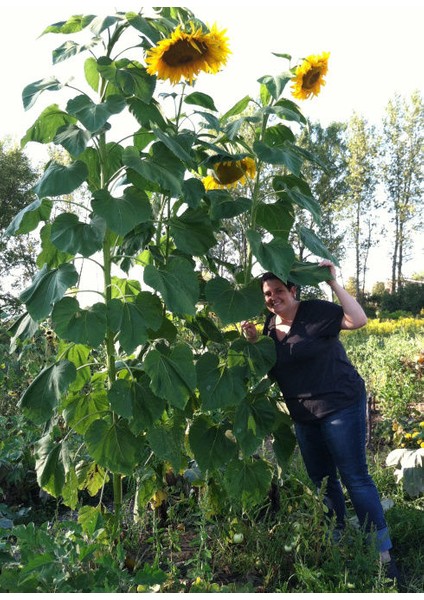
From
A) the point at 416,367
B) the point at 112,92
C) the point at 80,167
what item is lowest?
the point at 416,367

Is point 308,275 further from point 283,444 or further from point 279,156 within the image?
point 283,444

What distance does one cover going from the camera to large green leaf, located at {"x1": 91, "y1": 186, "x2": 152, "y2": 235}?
2.26 metres

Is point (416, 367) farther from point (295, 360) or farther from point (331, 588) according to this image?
point (331, 588)

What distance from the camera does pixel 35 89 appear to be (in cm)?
245

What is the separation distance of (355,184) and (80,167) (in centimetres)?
2167

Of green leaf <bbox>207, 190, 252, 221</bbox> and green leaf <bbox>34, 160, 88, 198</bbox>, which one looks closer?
green leaf <bbox>34, 160, 88, 198</bbox>

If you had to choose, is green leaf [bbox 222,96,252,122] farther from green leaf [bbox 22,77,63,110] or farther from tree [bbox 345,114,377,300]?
tree [bbox 345,114,377,300]

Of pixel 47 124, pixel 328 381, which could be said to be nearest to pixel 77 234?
pixel 47 124

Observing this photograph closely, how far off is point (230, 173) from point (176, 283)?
61 cm

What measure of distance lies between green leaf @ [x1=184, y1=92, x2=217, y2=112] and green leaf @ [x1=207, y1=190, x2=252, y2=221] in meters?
0.35

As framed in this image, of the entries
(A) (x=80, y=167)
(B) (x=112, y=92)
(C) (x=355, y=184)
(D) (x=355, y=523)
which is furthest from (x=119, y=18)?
(C) (x=355, y=184)

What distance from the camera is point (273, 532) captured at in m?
2.90

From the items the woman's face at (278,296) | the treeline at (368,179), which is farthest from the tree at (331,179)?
the woman's face at (278,296)

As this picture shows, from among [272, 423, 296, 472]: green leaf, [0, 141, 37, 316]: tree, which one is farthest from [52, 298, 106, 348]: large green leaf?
[0, 141, 37, 316]: tree
